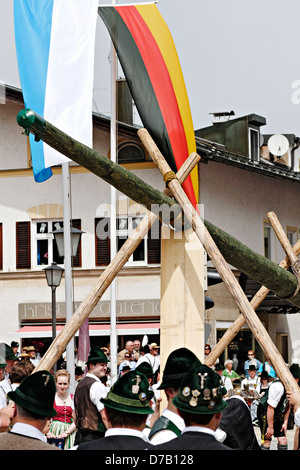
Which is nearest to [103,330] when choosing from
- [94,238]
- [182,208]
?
[94,238]

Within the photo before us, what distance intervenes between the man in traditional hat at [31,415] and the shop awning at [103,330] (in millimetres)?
23351

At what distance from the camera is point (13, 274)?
103ft

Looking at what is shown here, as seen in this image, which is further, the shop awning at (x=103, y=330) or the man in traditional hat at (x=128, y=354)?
the shop awning at (x=103, y=330)

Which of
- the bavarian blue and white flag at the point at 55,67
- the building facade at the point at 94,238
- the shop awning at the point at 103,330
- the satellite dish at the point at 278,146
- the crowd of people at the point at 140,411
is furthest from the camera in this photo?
the satellite dish at the point at 278,146

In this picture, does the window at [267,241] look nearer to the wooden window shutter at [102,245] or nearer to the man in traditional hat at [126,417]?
the wooden window shutter at [102,245]

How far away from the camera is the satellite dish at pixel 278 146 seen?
36156mm

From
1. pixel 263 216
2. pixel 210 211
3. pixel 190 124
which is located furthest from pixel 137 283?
pixel 190 124

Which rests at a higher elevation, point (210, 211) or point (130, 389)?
point (210, 211)

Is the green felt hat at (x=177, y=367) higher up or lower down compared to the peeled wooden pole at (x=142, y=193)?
lower down

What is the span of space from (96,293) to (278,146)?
1042 inches

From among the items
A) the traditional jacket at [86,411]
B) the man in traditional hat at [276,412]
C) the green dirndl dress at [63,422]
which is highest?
the traditional jacket at [86,411]

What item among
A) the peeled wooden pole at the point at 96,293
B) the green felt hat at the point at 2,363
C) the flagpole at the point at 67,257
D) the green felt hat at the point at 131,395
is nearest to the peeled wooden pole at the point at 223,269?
the peeled wooden pole at the point at 96,293

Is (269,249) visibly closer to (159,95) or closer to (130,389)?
(159,95)
